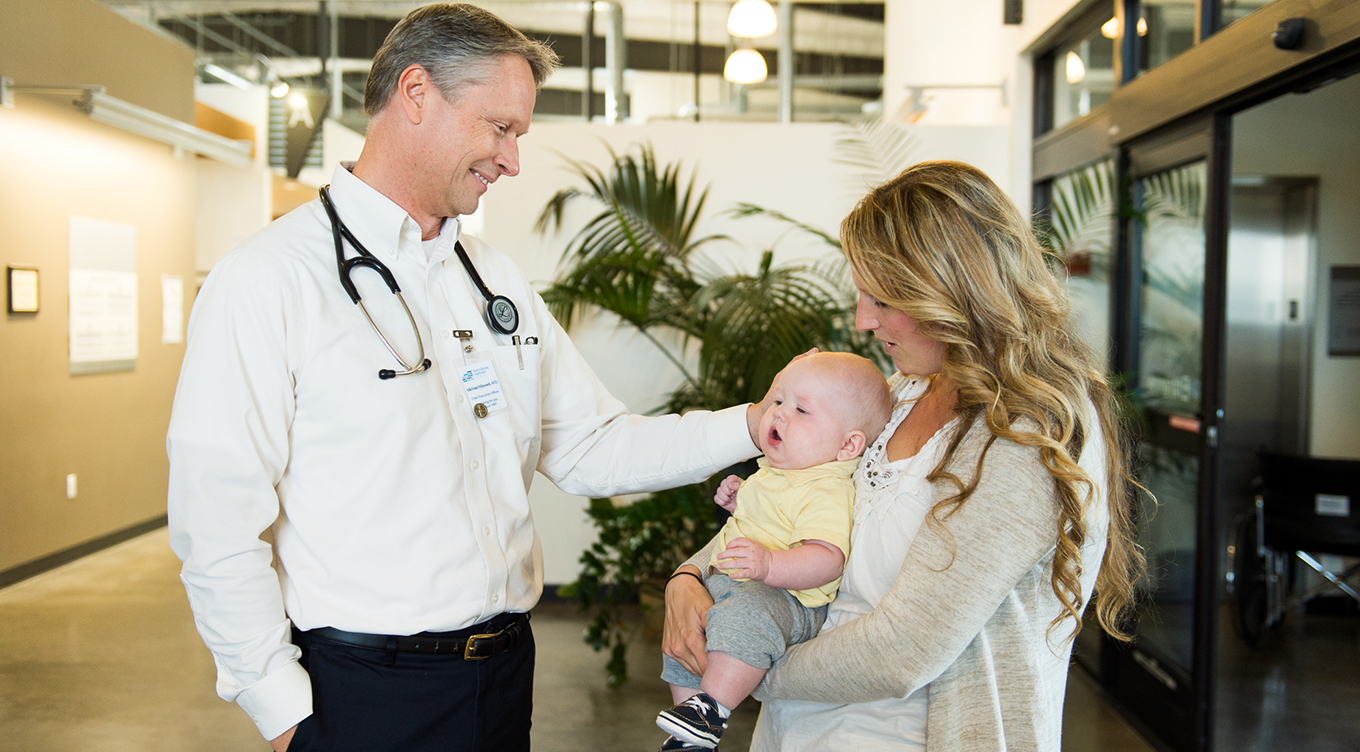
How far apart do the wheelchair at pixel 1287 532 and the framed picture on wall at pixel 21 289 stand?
708 centimetres

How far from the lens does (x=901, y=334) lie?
143cm

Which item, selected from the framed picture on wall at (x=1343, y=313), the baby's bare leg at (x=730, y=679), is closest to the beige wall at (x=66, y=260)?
the baby's bare leg at (x=730, y=679)

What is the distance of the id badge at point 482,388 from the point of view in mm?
1613

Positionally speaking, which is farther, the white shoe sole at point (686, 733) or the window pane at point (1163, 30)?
the window pane at point (1163, 30)

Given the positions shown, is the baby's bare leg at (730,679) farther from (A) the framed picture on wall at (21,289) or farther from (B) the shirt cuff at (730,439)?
(A) the framed picture on wall at (21,289)

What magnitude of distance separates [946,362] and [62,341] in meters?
6.66

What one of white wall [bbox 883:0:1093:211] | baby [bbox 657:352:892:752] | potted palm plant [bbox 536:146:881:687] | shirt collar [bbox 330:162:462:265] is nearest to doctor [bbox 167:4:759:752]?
shirt collar [bbox 330:162:462:265]

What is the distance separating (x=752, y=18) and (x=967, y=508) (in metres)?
6.51

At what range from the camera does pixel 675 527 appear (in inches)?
152

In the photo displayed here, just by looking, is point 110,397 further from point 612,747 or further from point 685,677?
point 685,677

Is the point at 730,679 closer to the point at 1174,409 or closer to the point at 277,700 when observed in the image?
the point at 277,700

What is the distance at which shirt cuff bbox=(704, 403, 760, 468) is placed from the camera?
Answer: 1.85m

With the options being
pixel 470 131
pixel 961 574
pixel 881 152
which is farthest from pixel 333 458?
pixel 881 152

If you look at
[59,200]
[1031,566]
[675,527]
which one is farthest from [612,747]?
[59,200]
